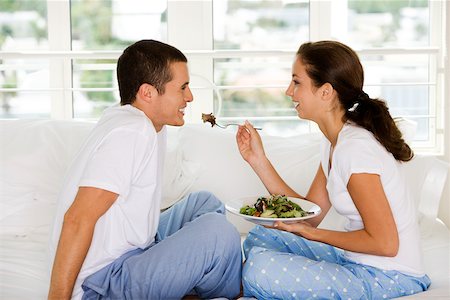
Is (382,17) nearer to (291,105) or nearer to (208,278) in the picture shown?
(291,105)

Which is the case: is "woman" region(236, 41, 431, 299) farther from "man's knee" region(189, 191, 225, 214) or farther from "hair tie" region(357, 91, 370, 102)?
"man's knee" region(189, 191, 225, 214)

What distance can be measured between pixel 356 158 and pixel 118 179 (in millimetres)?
587

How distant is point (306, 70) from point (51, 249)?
2.70 ft

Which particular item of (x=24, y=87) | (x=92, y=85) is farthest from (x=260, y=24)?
(x=24, y=87)

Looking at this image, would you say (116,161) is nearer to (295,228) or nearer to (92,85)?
(295,228)

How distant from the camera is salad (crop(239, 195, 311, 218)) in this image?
75.0 inches

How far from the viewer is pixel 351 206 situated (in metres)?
1.86

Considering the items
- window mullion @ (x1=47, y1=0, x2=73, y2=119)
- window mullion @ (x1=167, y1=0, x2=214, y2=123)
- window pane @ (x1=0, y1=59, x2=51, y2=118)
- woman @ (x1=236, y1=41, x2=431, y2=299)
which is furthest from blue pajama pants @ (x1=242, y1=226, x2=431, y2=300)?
window pane @ (x1=0, y1=59, x2=51, y2=118)

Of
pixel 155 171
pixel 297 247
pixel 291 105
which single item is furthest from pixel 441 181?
pixel 155 171

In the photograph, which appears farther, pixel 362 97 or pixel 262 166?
pixel 262 166

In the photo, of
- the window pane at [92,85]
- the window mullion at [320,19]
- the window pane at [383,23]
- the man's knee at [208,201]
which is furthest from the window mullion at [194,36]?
the man's knee at [208,201]

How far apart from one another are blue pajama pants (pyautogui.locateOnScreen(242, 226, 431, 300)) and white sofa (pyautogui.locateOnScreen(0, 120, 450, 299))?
0.49 m

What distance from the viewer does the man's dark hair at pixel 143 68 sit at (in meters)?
1.88

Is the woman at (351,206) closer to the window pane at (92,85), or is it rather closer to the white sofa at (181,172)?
the white sofa at (181,172)
